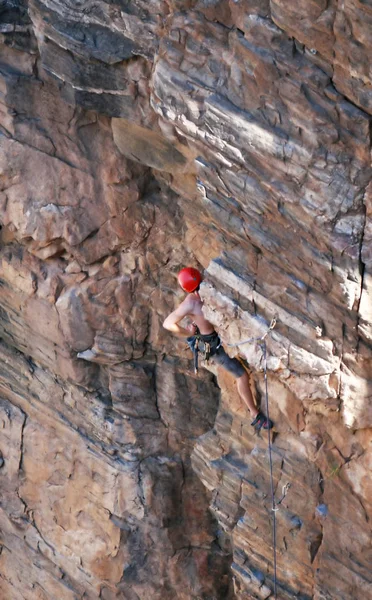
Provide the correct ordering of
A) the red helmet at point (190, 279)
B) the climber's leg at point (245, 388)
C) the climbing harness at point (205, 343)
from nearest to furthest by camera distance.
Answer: the red helmet at point (190, 279) < the climber's leg at point (245, 388) < the climbing harness at point (205, 343)

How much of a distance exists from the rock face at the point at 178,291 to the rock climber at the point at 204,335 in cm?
26

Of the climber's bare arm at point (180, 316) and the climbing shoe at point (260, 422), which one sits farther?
the climber's bare arm at point (180, 316)

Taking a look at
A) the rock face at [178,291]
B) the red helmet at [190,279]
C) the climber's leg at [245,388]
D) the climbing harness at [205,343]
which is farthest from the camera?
the climbing harness at [205,343]

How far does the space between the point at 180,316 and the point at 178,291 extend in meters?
1.02

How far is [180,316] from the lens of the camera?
33.0 ft

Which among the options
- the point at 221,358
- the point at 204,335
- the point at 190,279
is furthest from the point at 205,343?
the point at 190,279

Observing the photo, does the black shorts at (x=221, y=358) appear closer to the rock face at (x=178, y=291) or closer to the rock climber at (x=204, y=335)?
the rock climber at (x=204, y=335)

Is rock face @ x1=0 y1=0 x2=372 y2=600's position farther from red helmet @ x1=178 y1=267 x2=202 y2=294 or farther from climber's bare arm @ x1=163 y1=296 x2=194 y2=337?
climber's bare arm @ x1=163 y1=296 x2=194 y2=337

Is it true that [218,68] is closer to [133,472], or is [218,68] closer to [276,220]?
[276,220]

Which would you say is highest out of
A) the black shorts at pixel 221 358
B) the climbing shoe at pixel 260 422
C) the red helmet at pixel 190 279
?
the red helmet at pixel 190 279

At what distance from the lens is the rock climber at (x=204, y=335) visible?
9.84 meters

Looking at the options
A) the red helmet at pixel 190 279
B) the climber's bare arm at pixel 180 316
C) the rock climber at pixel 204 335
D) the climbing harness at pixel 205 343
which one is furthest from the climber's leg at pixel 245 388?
the red helmet at pixel 190 279

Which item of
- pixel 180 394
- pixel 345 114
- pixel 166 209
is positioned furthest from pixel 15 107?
pixel 345 114

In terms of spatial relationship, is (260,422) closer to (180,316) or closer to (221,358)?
(221,358)
